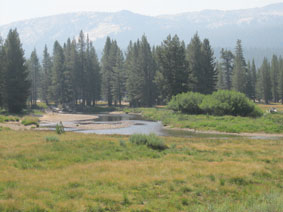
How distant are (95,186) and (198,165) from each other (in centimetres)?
621

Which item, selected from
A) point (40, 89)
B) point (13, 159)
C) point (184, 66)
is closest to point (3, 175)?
point (13, 159)

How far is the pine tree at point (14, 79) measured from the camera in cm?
6869

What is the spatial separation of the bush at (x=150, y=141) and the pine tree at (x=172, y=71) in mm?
54774

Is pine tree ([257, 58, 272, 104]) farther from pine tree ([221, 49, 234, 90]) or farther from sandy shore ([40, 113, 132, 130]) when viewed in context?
sandy shore ([40, 113, 132, 130])

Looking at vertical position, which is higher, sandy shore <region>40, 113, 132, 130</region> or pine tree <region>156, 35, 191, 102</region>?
pine tree <region>156, 35, 191, 102</region>

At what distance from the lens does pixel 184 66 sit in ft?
262

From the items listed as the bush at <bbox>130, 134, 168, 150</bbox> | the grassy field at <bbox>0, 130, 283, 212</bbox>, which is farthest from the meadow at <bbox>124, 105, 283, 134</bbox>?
the bush at <bbox>130, 134, 168, 150</bbox>

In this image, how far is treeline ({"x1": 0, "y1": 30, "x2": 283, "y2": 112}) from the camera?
236 ft

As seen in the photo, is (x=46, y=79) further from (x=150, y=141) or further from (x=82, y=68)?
(x=150, y=141)

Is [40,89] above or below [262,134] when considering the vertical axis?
above

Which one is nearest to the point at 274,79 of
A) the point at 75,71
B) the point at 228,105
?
the point at 75,71

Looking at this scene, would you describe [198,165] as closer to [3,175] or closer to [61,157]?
[61,157]

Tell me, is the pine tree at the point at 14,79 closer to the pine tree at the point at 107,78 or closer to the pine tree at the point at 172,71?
the pine tree at the point at 172,71

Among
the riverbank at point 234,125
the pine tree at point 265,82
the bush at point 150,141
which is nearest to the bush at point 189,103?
the riverbank at point 234,125
